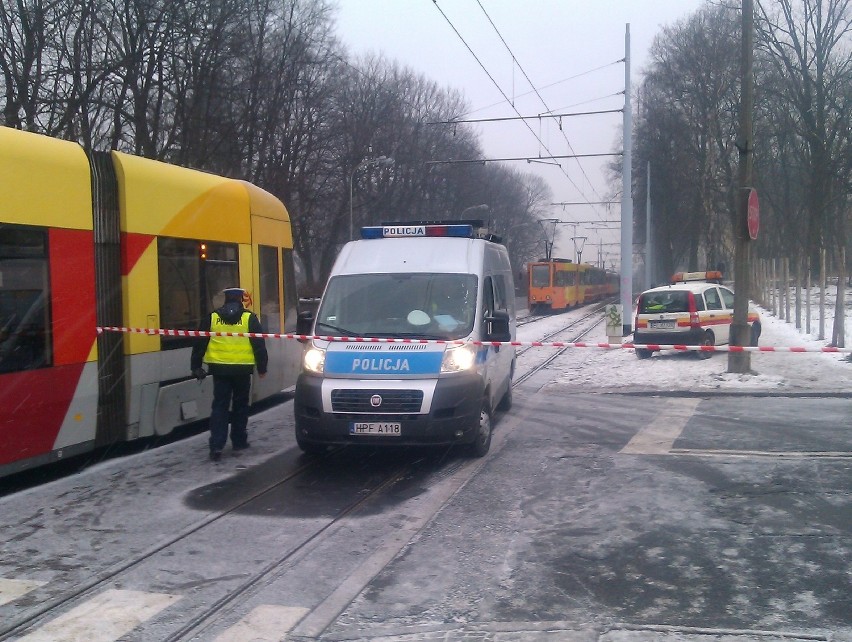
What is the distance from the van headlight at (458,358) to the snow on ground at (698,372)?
6.56 meters

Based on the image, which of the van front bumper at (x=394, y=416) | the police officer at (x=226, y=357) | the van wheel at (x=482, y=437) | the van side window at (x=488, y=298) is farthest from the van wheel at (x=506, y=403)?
the police officer at (x=226, y=357)

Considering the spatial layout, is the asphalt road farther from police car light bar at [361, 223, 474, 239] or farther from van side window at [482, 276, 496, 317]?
police car light bar at [361, 223, 474, 239]

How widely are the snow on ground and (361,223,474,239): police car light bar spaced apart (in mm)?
5562

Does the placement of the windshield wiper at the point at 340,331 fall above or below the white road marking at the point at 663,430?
above

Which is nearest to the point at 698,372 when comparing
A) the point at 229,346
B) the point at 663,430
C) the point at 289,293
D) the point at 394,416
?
the point at 663,430

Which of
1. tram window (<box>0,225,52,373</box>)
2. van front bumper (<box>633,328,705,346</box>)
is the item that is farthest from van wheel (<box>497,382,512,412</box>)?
van front bumper (<box>633,328,705,346</box>)

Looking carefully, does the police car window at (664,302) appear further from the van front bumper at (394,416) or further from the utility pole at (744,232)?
the van front bumper at (394,416)

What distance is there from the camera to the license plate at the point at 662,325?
744 inches

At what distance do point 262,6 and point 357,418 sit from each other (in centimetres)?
2360

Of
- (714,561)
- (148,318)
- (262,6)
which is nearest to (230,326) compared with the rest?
(148,318)

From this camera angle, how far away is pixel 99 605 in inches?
208

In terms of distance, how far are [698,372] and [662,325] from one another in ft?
9.59

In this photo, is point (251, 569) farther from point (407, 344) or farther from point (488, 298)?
point (488, 298)

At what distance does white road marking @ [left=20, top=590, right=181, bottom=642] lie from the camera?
4.84 m
